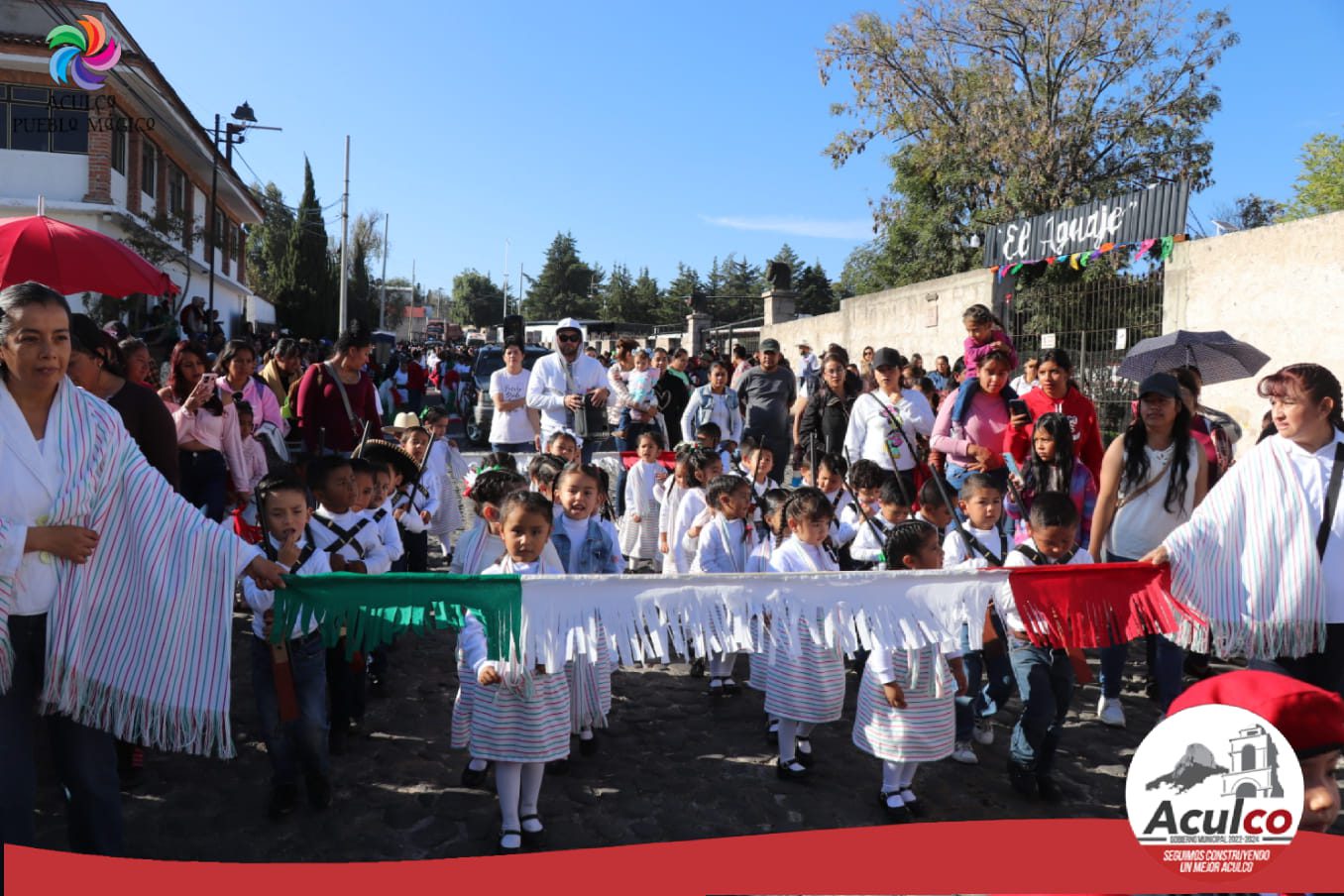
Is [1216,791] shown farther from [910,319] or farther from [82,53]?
[82,53]

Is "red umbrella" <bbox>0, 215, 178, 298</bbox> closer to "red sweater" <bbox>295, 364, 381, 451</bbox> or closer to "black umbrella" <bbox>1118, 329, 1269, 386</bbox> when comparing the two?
"red sweater" <bbox>295, 364, 381, 451</bbox>

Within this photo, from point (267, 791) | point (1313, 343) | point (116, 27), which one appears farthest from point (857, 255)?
point (267, 791)

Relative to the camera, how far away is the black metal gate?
12570 millimetres

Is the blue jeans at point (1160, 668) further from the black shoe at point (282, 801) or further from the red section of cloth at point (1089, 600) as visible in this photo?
the black shoe at point (282, 801)

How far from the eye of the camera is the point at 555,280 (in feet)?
303

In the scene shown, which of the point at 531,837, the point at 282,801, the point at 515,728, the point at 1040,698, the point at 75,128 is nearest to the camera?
the point at 515,728

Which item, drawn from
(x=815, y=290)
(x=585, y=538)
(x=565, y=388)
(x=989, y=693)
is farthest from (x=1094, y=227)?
(x=815, y=290)

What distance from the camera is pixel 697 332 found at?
996 inches

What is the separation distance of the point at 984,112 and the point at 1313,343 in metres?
16.9

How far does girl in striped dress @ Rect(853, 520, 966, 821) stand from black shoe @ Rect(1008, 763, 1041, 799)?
0.39 metres

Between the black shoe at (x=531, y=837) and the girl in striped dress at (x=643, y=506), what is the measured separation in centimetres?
420

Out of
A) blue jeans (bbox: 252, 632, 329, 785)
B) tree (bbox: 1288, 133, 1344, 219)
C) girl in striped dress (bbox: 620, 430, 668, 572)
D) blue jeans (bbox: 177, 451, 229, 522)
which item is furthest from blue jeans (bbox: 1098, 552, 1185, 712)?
tree (bbox: 1288, 133, 1344, 219)

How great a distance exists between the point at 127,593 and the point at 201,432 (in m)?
3.89

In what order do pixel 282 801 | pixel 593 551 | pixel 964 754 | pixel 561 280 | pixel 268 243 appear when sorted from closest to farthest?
pixel 282 801 → pixel 964 754 → pixel 593 551 → pixel 268 243 → pixel 561 280
